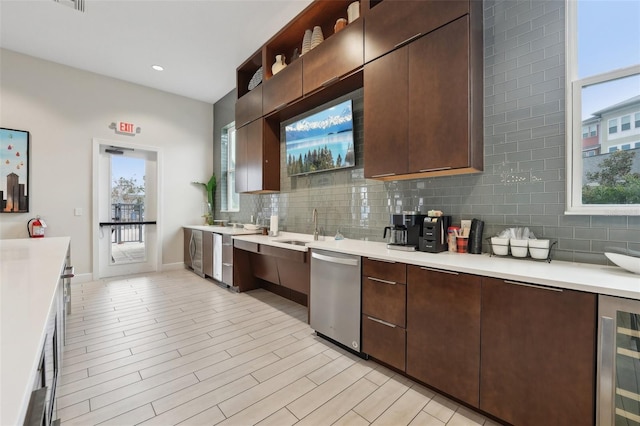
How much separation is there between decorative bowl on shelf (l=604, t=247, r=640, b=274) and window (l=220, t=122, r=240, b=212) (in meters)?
5.23

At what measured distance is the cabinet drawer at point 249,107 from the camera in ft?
13.4

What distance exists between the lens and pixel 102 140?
16.0ft

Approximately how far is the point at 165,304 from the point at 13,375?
352 cm

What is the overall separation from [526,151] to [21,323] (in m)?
2.70

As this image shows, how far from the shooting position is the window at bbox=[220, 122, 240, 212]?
18.8 feet

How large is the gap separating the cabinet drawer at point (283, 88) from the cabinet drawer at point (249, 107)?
0.14m

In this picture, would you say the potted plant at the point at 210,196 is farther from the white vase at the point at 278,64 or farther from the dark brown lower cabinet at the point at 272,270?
the white vase at the point at 278,64

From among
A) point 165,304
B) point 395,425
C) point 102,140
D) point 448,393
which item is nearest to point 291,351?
point 395,425

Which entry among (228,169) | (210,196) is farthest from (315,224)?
(210,196)

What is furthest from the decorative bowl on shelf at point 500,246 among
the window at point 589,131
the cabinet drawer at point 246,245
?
the cabinet drawer at point 246,245

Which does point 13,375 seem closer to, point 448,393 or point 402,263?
point 402,263

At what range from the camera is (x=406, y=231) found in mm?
2420

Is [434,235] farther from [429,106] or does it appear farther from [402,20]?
[402,20]

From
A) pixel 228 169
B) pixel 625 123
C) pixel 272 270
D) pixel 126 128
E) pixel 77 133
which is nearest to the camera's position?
pixel 625 123
